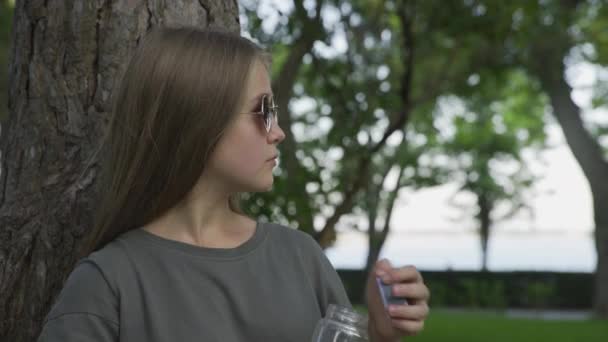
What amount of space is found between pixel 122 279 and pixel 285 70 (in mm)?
4078

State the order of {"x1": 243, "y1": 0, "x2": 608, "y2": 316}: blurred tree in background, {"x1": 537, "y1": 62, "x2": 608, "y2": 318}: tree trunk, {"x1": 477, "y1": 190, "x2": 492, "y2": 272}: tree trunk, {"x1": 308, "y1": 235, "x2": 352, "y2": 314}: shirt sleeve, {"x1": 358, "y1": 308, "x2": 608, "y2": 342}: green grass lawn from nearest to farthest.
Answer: {"x1": 308, "y1": 235, "x2": 352, "y2": 314}: shirt sleeve → {"x1": 243, "y1": 0, "x2": 608, "y2": 316}: blurred tree in background → {"x1": 358, "y1": 308, "x2": 608, "y2": 342}: green grass lawn → {"x1": 537, "y1": 62, "x2": 608, "y2": 318}: tree trunk → {"x1": 477, "y1": 190, "x2": 492, "y2": 272}: tree trunk

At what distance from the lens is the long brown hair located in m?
2.10

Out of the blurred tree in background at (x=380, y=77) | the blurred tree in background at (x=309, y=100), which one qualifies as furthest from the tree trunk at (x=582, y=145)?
the blurred tree in background at (x=309, y=100)

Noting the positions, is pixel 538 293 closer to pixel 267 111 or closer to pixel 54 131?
pixel 54 131

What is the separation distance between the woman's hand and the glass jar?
0.16ft

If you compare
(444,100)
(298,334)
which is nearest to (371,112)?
(298,334)

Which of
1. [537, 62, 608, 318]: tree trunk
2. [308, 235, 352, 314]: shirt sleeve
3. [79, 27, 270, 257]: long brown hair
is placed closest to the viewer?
[79, 27, 270, 257]: long brown hair

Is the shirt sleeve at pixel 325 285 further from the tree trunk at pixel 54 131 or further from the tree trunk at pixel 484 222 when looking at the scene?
the tree trunk at pixel 484 222

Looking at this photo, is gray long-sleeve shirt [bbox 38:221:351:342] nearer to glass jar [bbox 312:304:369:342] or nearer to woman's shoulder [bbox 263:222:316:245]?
woman's shoulder [bbox 263:222:316:245]

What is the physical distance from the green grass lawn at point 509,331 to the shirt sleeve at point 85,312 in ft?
34.5

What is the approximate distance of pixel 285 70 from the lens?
19.8ft

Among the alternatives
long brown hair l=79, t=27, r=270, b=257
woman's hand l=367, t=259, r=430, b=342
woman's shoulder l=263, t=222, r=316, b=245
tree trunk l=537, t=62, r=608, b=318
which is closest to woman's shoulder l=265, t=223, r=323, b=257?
woman's shoulder l=263, t=222, r=316, b=245

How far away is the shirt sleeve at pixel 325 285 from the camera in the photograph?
A: 231 centimetres

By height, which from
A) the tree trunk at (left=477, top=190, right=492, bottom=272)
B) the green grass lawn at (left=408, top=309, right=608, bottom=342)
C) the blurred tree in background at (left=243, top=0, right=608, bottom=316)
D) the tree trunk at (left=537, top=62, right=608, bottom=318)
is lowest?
the tree trunk at (left=477, top=190, right=492, bottom=272)
